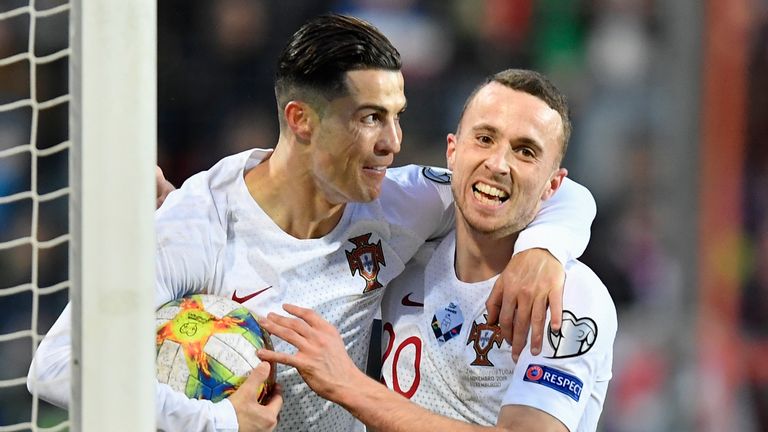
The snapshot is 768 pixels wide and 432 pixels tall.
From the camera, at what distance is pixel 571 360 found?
3.20 m

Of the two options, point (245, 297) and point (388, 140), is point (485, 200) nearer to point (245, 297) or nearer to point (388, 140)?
point (388, 140)

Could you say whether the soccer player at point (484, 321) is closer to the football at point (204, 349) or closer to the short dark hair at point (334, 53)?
the football at point (204, 349)

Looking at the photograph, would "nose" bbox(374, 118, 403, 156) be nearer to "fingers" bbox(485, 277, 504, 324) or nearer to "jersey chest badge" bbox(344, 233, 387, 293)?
"jersey chest badge" bbox(344, 233, 387, 293)

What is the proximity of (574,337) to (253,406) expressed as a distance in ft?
3.02

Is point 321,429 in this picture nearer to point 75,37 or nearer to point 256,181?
point 256,181

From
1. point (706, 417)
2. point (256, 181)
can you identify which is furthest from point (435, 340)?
point (706, 417)

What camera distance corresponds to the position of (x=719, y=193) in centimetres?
612

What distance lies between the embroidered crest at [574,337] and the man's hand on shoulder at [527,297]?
31 millimetres

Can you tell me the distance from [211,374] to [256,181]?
2.27 ft

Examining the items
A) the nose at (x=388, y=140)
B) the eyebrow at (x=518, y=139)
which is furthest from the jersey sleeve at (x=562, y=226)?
the nose at (x=388, y=140)

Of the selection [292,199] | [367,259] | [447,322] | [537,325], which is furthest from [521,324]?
[292,199]

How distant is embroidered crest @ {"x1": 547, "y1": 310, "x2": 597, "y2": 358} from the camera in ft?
10.5

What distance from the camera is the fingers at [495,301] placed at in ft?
10.9

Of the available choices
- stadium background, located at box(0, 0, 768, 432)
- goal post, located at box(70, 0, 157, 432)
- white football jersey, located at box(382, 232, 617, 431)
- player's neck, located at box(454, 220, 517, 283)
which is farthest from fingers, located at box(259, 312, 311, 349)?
stadium background, located at box(0, 0, 768, 432)
